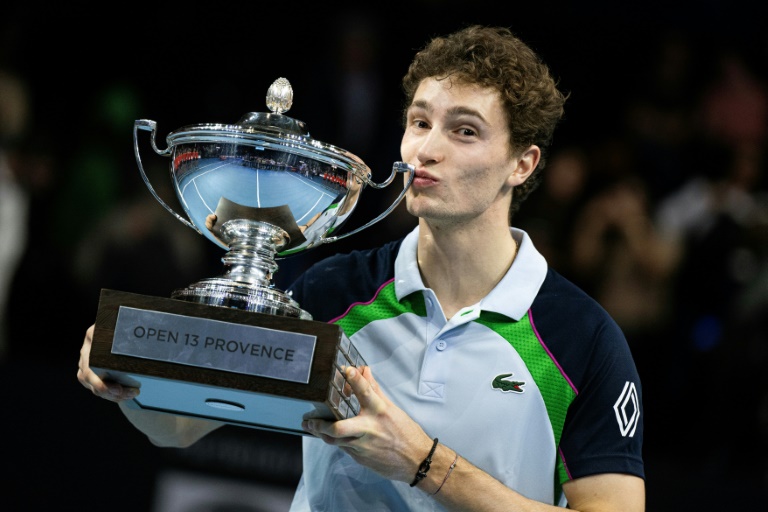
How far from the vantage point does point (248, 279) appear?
231cm

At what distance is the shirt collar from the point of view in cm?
274

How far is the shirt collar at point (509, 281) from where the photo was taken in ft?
8.98

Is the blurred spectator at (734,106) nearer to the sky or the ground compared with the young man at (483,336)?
nearer to the sky

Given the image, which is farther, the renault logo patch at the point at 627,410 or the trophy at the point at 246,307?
the renault logo patch at the point at 627,410

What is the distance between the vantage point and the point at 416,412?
8.70ft

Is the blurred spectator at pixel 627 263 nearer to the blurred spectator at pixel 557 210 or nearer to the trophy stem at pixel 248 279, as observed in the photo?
the blurred spectator at pixel 557 210

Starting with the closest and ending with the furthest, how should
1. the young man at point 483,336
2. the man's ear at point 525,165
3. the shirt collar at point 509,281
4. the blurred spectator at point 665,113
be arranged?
the young man at point 483,336 → the shirt collar at point 509,281 → the man's ear at point 525,165 → the blurred spectator at point 665,113

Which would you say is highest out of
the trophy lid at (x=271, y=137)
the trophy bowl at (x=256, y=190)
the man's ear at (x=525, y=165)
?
the man's ear at (x=525, y=165)

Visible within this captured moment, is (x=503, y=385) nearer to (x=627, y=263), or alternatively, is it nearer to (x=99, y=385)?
(x=99, y=385)

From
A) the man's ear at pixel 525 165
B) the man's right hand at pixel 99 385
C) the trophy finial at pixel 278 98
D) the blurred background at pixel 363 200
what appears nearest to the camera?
the man's right hand at pixel 99 385

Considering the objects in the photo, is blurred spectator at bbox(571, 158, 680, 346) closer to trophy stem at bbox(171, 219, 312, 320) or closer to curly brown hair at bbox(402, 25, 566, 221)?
curly brown hair at bbox(402, 25, 566, 221)

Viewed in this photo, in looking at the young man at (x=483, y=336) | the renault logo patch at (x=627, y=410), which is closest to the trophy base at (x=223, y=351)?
the young man at (x=483, y=336)

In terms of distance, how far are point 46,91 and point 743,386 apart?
14.6 feet

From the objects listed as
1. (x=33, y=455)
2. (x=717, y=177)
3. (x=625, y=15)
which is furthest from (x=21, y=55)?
(x=717, y=177)
